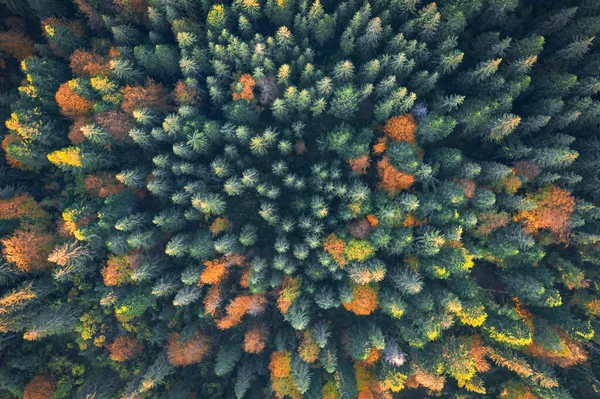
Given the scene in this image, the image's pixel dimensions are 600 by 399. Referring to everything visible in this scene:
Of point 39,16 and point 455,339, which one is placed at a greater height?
point 39,16

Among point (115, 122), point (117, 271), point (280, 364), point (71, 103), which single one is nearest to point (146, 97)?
point (115, 122)

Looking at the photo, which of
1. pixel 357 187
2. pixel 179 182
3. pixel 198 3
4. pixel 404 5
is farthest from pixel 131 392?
pixel 404 5

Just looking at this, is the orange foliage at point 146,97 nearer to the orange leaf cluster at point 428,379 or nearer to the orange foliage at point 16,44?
the orange foliage at point 16,44

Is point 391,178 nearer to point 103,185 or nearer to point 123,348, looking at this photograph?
point 103,185

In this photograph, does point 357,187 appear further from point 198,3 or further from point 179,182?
point 198,3

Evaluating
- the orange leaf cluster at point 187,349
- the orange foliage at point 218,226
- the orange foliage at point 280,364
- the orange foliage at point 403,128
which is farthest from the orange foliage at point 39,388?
the orange foliage at point 403,128
